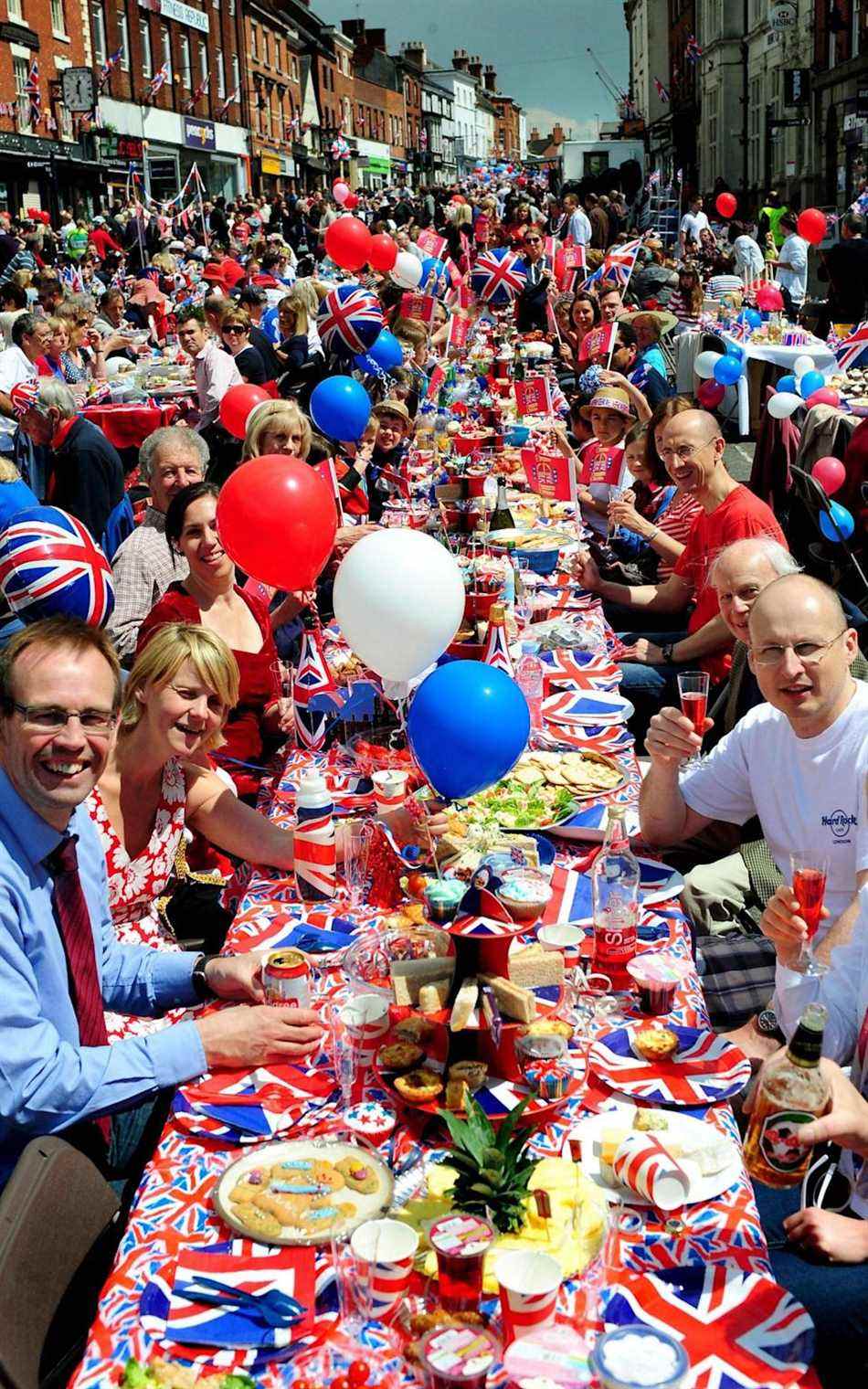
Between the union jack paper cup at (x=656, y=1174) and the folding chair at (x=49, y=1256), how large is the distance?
817 mm

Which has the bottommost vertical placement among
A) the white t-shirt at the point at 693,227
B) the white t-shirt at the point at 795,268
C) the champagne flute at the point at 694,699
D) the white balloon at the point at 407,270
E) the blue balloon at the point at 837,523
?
the champagne flute at the point at 694,699

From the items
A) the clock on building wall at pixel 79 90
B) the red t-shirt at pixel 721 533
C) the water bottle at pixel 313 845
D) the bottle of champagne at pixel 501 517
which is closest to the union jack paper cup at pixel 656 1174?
the water bottle at pixel 313 845

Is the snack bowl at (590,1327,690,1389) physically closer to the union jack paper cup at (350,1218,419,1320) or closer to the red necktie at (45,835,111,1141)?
the union jack paper cup at (350,1218,419,1320)

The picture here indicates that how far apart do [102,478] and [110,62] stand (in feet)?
103

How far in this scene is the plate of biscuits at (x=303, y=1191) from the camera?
1.72 metres

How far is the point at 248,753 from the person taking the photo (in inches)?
154

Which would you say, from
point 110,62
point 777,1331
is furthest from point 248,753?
point 110,62

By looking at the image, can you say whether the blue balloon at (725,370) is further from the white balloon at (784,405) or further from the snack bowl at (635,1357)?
the snack bowl at (635,1357)

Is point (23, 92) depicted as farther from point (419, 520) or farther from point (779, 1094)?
point (779, 1094)

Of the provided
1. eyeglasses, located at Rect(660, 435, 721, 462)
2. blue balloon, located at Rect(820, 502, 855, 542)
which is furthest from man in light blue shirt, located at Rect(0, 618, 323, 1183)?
blue balloon, located at Rect(820, 502, 855, 542)

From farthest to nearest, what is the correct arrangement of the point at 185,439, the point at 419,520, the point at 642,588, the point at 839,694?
the point at 419,520
the point at 642,588
the point at 185,439
the point at 839,694

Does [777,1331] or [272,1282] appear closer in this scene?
[777,1331]

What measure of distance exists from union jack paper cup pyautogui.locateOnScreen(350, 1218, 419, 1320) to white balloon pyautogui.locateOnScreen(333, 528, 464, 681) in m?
1.59

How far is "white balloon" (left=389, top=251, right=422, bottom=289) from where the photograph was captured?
36.2 feet
